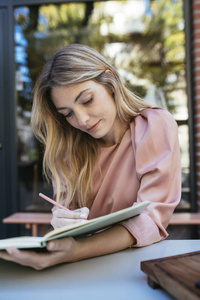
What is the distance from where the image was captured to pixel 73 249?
0.70 m

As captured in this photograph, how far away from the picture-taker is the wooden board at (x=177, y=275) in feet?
1.61

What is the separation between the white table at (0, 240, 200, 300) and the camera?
22.6 inches

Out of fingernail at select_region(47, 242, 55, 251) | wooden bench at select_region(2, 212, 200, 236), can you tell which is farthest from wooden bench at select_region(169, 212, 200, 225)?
fingernail at select_region(47, 242, 55, 251)

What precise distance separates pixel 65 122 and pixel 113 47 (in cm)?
283

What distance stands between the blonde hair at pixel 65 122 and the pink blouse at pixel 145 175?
2.2 inches

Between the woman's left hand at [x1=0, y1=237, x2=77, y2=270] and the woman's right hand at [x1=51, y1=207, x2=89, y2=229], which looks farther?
the woman's right hand at [x1=51, y1=207, x2=89, y2=229]

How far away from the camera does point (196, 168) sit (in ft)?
9.99

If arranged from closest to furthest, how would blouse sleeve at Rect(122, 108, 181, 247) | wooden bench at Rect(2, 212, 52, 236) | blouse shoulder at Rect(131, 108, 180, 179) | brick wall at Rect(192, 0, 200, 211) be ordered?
1. blouse sleeve at Rect(122, 108, 181, 247)
2. blouse shoulder at Rect(131, 108, 180, 179)
3. wooden bench at Rect(2, 212, 52, 236)
4. brick wall at Rect(192, 0, 200, 211)

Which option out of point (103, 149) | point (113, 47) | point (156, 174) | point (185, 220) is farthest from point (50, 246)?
point (113, 47)

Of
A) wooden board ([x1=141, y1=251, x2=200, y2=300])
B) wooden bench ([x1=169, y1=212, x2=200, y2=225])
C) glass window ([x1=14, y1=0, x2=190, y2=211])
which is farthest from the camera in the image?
glass window ([x1=14, y1=0, x2=190, y2=211])

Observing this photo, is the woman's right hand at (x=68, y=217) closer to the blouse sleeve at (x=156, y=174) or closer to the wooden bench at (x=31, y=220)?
the blouse sleeve at (x=156, y=174)

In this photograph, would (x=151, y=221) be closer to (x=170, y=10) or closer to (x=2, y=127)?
(x=2, y=127)

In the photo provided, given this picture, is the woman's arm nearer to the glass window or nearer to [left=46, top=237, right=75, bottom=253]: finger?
[left=46, top=237, right=75, bottom=253]: finger

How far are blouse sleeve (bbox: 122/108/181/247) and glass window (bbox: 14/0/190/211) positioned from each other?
2.15 meters
